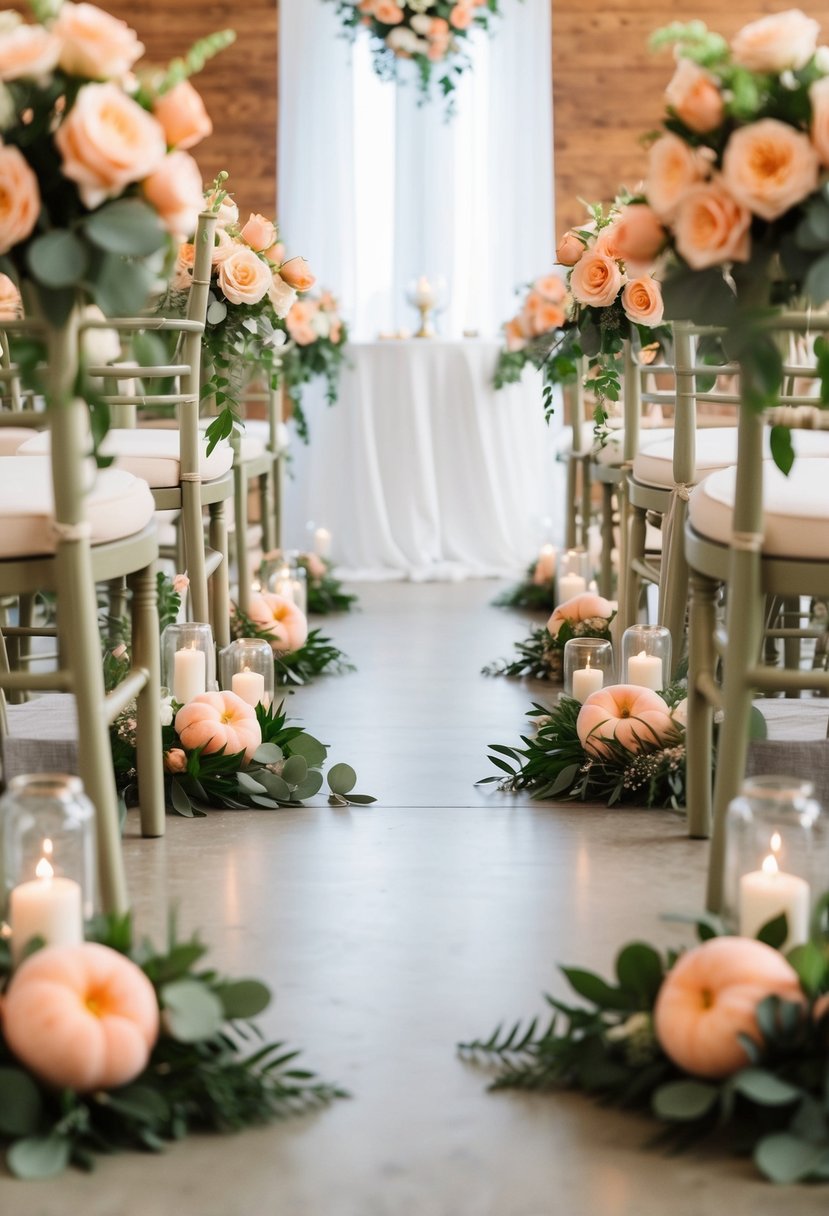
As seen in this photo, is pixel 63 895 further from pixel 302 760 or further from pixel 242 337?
pixel 242 337

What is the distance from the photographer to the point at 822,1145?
143 cm

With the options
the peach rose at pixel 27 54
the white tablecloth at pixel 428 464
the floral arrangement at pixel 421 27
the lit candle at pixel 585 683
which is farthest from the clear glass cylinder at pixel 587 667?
the floral arrangement at pixel 421 27

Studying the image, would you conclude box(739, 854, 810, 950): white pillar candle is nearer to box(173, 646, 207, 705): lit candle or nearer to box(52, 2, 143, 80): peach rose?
box(52, 2, 143, 80): peach rose

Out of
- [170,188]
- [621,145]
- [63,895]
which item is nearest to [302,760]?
[63,895]

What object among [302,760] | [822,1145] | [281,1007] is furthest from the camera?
[302,760]

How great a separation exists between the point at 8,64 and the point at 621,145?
19.8ft

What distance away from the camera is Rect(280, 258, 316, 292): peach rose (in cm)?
364

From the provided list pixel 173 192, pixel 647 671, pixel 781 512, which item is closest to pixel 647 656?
pixel 647 671

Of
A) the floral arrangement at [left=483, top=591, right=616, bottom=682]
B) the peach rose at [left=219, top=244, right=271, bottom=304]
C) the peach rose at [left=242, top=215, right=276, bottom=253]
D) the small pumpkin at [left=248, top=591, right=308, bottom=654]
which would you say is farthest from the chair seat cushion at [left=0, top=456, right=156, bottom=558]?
the floral arrangement at [left=483, top=591, right=616, bottom=682]

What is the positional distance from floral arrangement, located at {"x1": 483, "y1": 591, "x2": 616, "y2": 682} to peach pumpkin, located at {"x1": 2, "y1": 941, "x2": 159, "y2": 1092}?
2.40m

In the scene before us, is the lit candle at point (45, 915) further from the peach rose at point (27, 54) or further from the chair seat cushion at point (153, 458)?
the chair seat cushion at point (153, 458)

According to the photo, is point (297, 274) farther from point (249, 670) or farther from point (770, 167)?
point (770, 167)

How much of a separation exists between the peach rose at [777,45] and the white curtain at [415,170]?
5.45m

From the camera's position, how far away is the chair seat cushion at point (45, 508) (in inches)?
76.3
